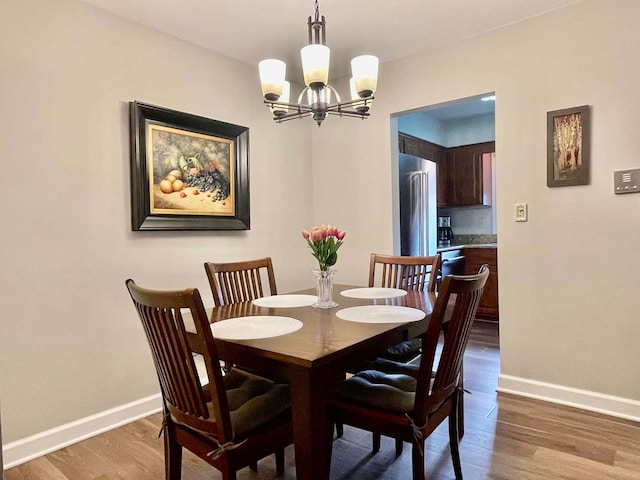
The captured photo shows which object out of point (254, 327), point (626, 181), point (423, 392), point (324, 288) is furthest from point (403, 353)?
point (626, 181)

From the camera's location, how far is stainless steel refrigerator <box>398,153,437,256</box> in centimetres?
377

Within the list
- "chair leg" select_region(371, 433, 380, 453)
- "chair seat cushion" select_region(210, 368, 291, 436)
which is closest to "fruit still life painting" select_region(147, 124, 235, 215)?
"chair seat cushion" select_region(210, 368, 291, 436)

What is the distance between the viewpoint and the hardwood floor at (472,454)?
1842mm

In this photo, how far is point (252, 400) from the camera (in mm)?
1517

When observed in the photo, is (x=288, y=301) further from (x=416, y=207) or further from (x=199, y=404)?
(x=416, y=207)

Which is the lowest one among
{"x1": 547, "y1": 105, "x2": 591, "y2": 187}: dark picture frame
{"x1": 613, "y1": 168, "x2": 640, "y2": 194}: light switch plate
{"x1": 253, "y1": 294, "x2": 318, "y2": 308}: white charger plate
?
{"x1": 253, "y1": 294, "x2": 318, "y2": 308}: white charger plate

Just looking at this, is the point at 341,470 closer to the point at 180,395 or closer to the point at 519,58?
the point at 180,395

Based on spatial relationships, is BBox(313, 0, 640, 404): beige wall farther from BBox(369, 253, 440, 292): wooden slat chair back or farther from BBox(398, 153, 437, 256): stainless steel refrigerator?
BBox(398, 153, 437, 256): stainless steel refrigerator

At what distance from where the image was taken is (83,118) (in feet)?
7.48

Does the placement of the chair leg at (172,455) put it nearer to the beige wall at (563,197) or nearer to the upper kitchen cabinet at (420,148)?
the beige wall at (563,197)

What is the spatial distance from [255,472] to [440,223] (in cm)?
422

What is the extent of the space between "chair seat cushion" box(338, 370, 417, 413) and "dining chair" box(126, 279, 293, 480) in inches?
11.0

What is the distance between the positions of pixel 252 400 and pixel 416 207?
2816mm

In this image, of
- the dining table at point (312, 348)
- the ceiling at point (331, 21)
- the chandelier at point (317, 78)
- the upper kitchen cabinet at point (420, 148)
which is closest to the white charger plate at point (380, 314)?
the dining table at point (312, 348)
